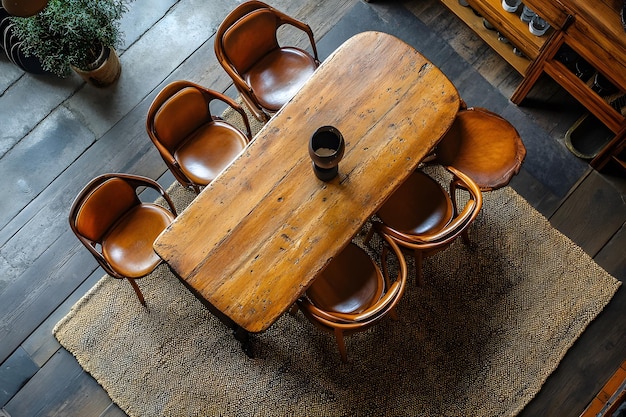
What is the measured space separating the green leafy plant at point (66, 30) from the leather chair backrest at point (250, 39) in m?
0.79

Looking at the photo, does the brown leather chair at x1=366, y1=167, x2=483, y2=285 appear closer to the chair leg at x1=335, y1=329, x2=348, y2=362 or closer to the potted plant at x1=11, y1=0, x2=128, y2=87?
the chair leg at x1=335, y1=329, x2=348, y2=362

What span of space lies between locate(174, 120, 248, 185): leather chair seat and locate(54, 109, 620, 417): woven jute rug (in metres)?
0.67

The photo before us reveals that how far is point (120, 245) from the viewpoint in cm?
308

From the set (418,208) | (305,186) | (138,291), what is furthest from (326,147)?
(138,291)

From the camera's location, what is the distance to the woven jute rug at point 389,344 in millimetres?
3125

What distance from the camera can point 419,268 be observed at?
3.13 meters

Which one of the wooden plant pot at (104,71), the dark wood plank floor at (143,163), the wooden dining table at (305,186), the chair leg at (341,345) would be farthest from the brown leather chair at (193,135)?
the chair leg at (341,345)

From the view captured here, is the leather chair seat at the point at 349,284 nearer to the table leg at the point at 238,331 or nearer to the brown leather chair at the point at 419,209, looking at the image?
the brown leather chair at the point at 419,209

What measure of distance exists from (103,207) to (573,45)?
2.59 m

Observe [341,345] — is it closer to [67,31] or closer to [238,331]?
[238,331]

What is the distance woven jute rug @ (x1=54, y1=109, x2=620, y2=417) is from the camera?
3.12m

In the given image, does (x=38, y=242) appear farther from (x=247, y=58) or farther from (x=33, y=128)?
(x=247, y=58)

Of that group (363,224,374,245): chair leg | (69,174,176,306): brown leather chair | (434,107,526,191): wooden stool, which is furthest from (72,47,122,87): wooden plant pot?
(434,107,526,191): wooden stool

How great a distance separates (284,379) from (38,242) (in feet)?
5.57
